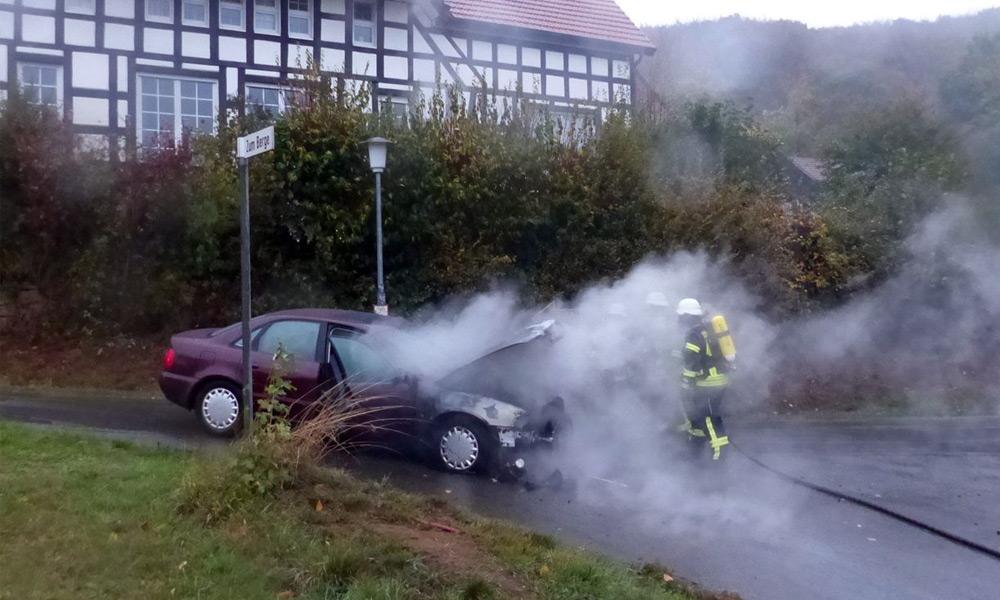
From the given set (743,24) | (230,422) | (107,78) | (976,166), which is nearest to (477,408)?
(230,422)

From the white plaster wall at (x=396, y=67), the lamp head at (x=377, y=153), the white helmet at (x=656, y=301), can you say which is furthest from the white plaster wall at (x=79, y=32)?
the white helmet at (x=656, y=301)

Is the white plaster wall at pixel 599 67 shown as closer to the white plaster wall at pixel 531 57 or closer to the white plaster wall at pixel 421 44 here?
the white plaster wall at pixel 531 57

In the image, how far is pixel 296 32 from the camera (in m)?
19.2

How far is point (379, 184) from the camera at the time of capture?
44.8 ft

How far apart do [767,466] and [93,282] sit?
10.0m

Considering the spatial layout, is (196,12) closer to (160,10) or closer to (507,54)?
(160,10)

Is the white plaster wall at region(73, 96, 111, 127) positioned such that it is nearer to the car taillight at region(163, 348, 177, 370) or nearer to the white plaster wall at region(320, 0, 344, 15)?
the white plaster wall at region(320, 0, 344, 15)

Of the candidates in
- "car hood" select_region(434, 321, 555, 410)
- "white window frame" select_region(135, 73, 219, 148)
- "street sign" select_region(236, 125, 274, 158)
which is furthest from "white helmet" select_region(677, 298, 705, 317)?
"white window frame" select_region(135, 73, 219, 148)

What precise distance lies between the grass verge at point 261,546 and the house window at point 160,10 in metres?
13.4

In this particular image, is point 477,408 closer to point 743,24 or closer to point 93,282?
point 93,282

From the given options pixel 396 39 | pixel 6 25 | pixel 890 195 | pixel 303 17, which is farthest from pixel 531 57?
pixel 6 25

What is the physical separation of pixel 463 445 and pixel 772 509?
105 inches

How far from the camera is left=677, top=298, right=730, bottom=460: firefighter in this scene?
9656 mm

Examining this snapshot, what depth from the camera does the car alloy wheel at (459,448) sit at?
28.6 ft
